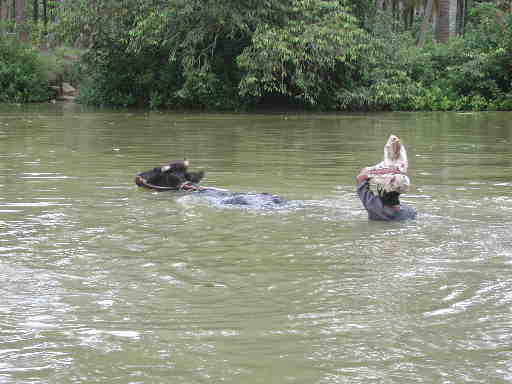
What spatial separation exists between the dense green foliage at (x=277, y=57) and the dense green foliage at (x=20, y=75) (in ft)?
11.3

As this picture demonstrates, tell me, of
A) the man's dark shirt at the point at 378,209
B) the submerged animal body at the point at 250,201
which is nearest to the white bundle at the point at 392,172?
the man's dark shirt at the point at 378,209

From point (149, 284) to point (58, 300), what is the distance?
0.78 meters

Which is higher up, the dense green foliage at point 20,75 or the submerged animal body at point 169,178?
the dense green foliage at point 20,75

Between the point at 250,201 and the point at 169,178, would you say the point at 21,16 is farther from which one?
the point at 250,201

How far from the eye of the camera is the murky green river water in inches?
191

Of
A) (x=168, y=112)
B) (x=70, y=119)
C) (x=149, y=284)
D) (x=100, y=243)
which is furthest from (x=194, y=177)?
(x=168, y=112)

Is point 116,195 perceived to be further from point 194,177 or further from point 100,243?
point 100,243

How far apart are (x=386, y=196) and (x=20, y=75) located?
96.7ft

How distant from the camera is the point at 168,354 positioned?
4.98 metres

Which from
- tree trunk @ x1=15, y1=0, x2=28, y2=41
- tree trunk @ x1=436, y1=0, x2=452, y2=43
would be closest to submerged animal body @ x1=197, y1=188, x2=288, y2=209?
tree trunk @ x1=436, y1=0, x2=452, y2=43

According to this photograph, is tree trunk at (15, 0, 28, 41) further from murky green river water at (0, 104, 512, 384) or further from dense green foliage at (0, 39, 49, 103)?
murky green river water at (0, 104, 512, 384)

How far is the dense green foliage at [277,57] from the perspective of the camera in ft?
90.4

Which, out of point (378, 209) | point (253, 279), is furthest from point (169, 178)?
point (253, 279)

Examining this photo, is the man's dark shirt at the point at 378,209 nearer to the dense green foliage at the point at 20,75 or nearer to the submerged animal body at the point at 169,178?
the submerged animal body at the point at 169,178
